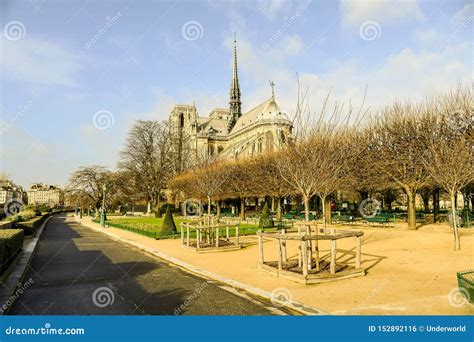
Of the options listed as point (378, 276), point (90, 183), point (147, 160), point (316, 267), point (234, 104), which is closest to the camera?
point (378, 276)

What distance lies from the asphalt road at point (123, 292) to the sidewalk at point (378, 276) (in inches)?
39.6

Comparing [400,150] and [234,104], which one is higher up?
[234,104]

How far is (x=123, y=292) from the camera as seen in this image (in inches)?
385

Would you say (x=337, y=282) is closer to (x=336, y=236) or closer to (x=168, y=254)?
(x=336, y=236)

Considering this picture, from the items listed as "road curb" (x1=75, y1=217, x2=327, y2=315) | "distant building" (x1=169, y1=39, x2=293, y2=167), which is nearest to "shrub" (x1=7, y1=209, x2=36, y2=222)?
"road curb" (x1=75, y1=217, x2=327, y2=315)

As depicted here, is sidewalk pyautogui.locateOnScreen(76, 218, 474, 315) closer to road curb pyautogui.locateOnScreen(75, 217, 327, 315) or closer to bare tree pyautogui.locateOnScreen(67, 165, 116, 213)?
road curb pyautogui.locateOnScreen(75, 217, 327, 315)

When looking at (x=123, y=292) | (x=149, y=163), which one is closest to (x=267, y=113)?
(x=149, y=163)

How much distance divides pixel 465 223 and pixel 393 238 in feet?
32.3

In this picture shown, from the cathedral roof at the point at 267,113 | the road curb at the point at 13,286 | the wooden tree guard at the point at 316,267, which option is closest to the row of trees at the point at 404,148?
the wooden tree guard at the point at 316,267

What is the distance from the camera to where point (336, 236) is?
11188 mm

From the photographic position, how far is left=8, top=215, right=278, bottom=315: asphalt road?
8.12 m

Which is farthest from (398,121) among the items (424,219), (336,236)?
(336,236)

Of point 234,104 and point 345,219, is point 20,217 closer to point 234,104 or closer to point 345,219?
point 345,219

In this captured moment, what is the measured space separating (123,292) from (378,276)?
7820 millimetres
